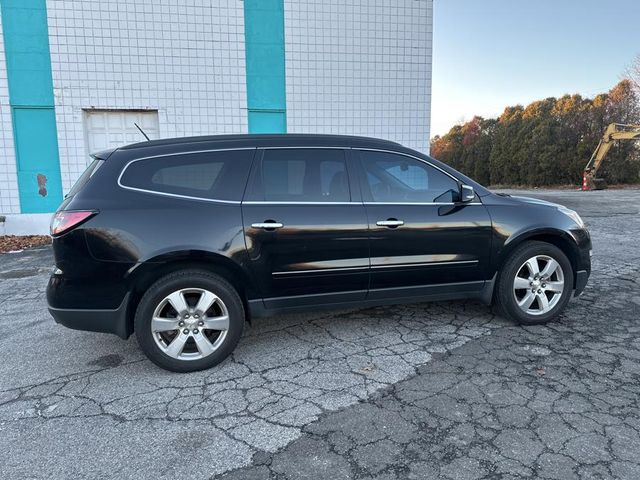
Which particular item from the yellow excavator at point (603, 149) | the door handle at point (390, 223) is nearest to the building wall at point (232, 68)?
the door handle at point (390, 223)

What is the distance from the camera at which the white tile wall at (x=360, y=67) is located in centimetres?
998

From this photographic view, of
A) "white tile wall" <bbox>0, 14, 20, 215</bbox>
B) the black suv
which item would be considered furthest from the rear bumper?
"white tile wall" <bbox>0, 14, 20, 215</bbox>

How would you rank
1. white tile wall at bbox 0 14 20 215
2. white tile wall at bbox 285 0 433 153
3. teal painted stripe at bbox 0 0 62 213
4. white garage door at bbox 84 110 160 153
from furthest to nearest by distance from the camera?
white tile wall at bbox 285 0 433 153 → white garage door at bbox 84 110 160 153 → white tile wall at bbox 0 14 20 215 → teal painted stripe at bbox 0 0 62 213

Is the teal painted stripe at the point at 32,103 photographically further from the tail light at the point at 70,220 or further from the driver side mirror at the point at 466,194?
the driver side mirror at the point at 466,194

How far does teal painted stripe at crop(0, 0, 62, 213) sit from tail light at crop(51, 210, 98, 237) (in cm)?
745

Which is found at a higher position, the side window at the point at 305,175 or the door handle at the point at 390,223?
the side window at the point at 305,175

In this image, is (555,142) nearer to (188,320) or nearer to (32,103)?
(32,103)

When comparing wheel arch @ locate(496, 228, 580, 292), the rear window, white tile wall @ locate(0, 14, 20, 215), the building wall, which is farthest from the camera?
the building wall

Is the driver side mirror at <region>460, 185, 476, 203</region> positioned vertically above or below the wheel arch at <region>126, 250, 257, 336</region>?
above

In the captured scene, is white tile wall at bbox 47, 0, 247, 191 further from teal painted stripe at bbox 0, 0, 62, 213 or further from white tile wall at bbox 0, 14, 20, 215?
white tile wall at bbox 0, 14, 20, 215

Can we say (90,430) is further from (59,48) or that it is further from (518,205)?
(59,48)

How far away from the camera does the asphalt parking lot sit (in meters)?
2.38

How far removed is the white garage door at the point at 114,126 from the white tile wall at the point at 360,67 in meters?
3.07

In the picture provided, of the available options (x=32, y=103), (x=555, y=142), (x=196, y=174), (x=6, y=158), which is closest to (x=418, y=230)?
(x=196, y=174)
